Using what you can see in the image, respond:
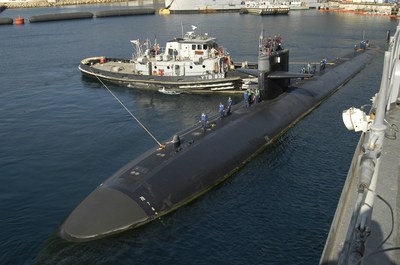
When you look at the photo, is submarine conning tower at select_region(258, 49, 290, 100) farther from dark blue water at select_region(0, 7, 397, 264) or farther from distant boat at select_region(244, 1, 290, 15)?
distant boat at select_region(244, 1, 290, 15)

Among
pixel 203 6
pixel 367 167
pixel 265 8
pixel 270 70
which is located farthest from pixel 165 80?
pixel 203 6

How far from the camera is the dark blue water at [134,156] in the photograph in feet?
63.1

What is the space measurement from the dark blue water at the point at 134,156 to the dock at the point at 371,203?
5.36 metres

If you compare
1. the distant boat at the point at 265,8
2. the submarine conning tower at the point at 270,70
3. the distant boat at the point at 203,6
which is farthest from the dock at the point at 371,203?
the distant boat at the point at 203,6

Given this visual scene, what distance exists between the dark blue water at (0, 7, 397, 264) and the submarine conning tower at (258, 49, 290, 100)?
12.1 feet

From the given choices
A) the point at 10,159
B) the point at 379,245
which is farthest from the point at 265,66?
the point at 379,245

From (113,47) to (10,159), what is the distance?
58405 mm

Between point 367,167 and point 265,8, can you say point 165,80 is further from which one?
point 265,8

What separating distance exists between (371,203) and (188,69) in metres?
Answer: 40.7

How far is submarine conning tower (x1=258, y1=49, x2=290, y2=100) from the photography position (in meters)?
32.7

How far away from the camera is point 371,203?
10.8 metres

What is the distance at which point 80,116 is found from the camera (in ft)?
136

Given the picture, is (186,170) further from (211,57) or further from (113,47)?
(113,47)

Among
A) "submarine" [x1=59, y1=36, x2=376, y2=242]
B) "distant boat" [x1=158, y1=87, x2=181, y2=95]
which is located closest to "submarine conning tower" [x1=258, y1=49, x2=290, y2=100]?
"submarine" [x1=59, y1=36, x2=376, y2=242]
